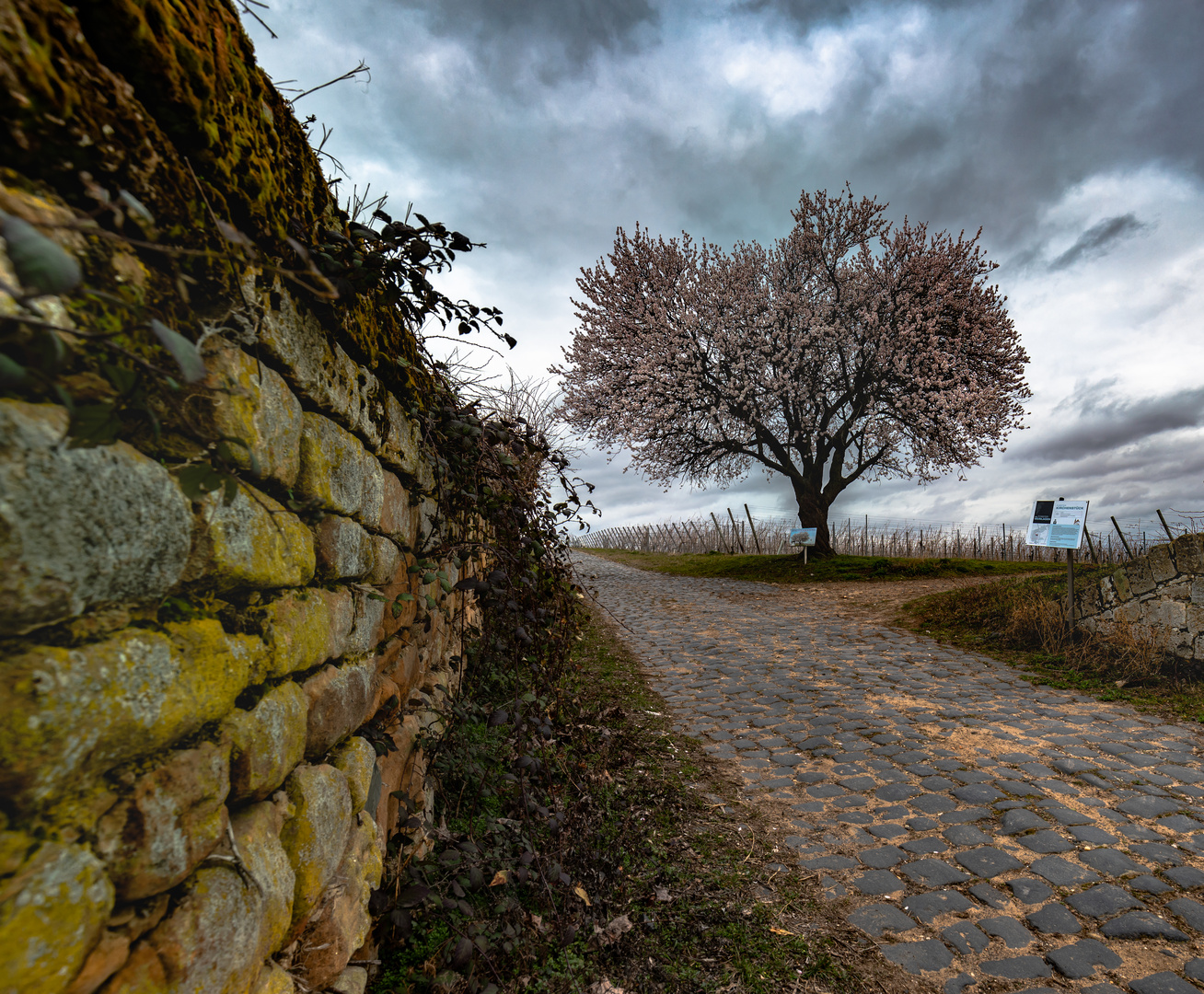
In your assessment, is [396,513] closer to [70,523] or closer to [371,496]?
[371,496]

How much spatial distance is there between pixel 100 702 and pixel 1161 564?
28.4 ft

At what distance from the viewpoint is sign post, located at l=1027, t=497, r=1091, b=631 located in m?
7.06

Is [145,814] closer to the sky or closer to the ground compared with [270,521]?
closer to the ground

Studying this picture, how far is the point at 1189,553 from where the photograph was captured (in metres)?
6.10

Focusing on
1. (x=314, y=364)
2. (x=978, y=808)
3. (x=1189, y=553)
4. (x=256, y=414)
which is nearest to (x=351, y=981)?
(x=256, y=414)

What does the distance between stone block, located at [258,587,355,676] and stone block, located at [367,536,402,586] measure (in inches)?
8.9

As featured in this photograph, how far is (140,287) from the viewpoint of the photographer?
3.32ft

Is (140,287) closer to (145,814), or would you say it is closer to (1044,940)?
(145,814)

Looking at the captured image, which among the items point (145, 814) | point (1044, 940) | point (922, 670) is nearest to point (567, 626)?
point (1044, 940)

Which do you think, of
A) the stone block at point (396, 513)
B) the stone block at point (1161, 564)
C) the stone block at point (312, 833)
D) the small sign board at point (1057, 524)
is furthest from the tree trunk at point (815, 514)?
the stone block at point (312, 833)

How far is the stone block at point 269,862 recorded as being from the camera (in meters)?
1.23

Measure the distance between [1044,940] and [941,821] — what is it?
0.93 meters

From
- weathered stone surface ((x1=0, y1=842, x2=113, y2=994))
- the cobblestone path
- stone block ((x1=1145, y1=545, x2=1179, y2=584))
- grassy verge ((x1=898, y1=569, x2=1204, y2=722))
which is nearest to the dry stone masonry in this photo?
weathered stone surface ((x1=0, y1=842, x2=113, y2=994))

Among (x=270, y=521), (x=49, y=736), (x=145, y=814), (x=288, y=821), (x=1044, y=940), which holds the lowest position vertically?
(x=1044, y=940)
